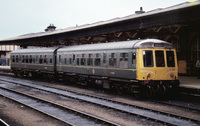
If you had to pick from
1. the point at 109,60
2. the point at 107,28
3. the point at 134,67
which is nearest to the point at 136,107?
the point at 134,67

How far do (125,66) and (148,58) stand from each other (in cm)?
159

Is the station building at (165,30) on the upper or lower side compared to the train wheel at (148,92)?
upper

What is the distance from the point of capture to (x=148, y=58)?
1362 centimetres

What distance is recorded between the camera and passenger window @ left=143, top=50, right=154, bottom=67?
13547 millimetres

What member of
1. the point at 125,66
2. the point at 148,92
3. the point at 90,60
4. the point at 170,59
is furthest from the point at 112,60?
the point at 170,59

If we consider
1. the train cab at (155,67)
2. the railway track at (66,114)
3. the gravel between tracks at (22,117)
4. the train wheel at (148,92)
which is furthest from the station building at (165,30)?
the gravel between tracks at (22,117)

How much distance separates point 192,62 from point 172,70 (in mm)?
8226

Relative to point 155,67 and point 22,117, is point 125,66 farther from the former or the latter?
point 22,117

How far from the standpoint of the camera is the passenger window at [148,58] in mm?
13547

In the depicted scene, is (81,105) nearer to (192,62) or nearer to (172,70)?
(172,70)

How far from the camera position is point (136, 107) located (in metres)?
11.9

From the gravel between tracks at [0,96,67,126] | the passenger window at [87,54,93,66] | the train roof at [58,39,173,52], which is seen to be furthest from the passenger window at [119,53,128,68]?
the gravel between tracks at [0,96,67,126]

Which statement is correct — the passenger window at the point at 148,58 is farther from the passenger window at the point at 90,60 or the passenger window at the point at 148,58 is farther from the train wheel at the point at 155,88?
the passenger window at the point at 90,60

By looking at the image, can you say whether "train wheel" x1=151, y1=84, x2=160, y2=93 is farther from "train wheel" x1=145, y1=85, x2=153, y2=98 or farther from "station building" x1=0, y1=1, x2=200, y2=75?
"station building" x1=0, y1=1, x2=200, y2=75
